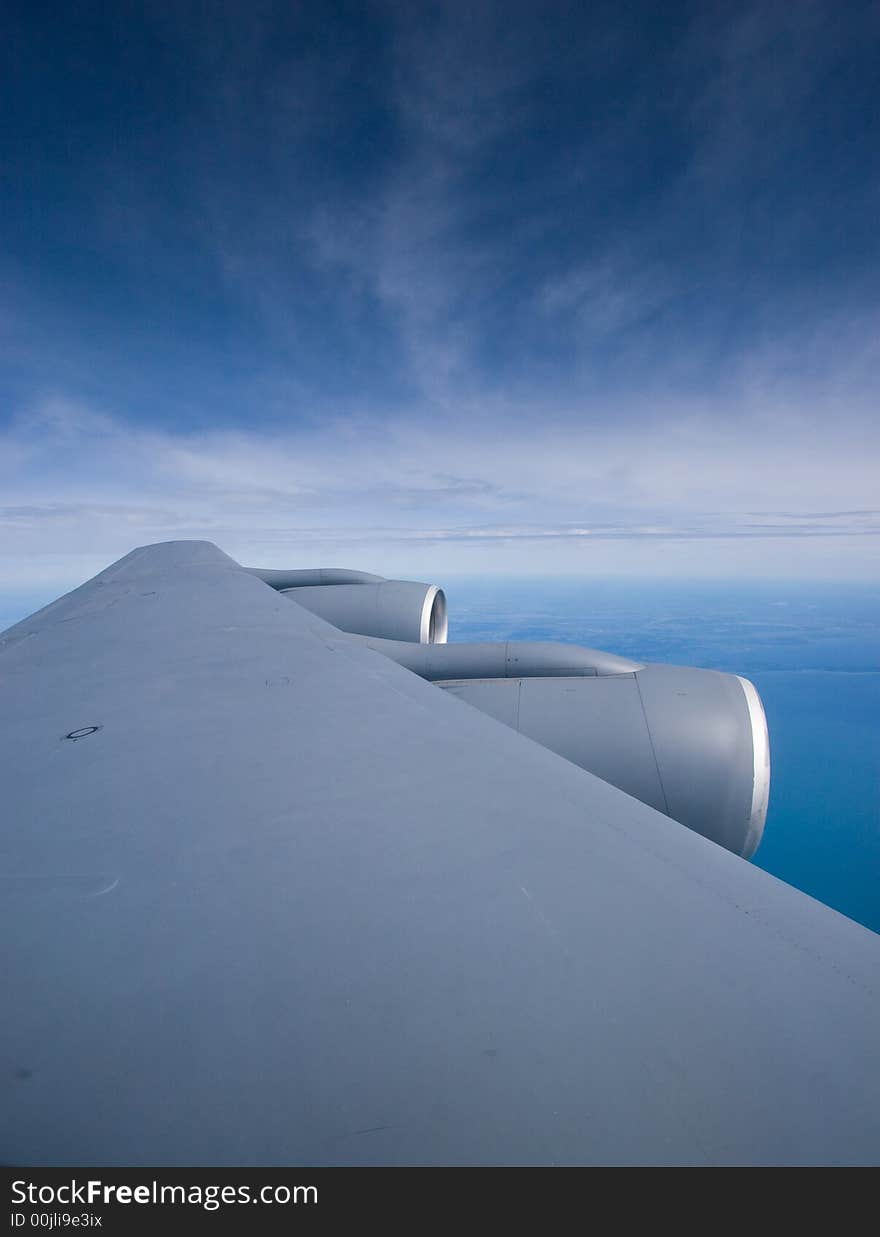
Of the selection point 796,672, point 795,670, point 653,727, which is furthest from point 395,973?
point 795,670

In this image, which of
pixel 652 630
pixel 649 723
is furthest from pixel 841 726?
pixel 649 723

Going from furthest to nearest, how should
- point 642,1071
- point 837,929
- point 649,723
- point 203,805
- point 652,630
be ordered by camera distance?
1. point 652,630
2. point 649,723
3. point 203,805
4. point 837,929
5. point 642,1071

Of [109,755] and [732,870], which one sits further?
[109,755]

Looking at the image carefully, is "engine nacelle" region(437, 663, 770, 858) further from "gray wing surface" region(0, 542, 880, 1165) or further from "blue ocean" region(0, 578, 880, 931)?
"blue ocean" region(0, 578, 880, 931)

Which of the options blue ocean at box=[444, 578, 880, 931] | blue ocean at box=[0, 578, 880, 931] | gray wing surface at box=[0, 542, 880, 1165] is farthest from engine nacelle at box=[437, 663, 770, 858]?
blue ocean at box=[0, 578, 880, 931]

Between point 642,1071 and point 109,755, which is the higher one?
point 109,755

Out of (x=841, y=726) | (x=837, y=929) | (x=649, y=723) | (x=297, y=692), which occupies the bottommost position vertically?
(x=841, y=726)

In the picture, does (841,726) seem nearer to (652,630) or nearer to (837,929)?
(652,630)

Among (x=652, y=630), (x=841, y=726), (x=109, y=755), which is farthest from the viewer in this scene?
(x=652, y=630)
